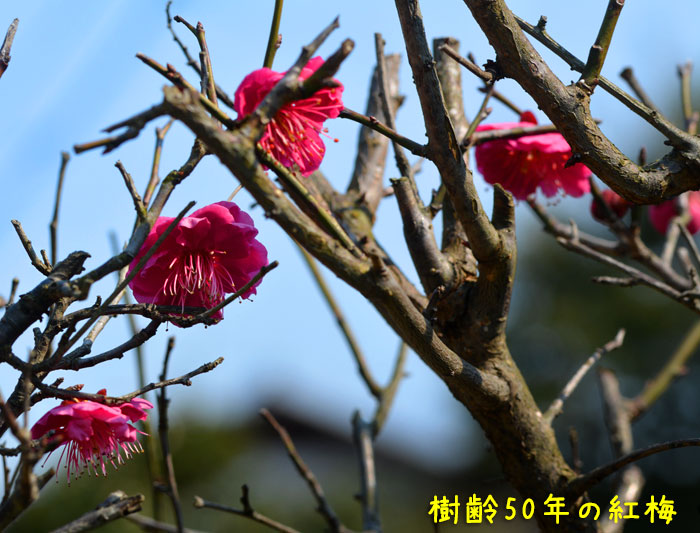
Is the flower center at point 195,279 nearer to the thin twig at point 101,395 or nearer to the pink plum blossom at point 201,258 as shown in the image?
the pink plum blossom at point 201,258

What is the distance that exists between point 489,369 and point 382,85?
79 cm

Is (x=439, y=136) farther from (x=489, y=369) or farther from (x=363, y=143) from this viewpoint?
(x=363, y=143)

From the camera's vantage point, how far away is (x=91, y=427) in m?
1.07

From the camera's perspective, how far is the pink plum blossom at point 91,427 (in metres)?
1.02

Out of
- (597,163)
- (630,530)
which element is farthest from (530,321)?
(597,163)

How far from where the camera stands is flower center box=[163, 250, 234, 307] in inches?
45.9

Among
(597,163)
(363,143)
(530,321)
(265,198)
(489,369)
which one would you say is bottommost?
(489,369)

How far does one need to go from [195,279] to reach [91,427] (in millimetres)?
282

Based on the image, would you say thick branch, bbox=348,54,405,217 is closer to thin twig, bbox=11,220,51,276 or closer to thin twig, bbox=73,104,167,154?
thin twig, bbox=11,220,51,276

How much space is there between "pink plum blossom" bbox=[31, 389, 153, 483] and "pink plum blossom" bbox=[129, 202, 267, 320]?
0.19 metres

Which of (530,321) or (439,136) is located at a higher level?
(530,321)

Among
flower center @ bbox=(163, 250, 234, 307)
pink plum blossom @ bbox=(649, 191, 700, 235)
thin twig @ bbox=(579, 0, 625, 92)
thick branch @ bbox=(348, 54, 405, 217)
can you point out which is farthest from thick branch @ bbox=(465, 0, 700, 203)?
pink plum blossom @ bbox=(649, 191, 700, 235)

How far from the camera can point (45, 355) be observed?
1074 millimetres

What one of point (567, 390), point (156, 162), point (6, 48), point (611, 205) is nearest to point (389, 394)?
point (567, 390)
